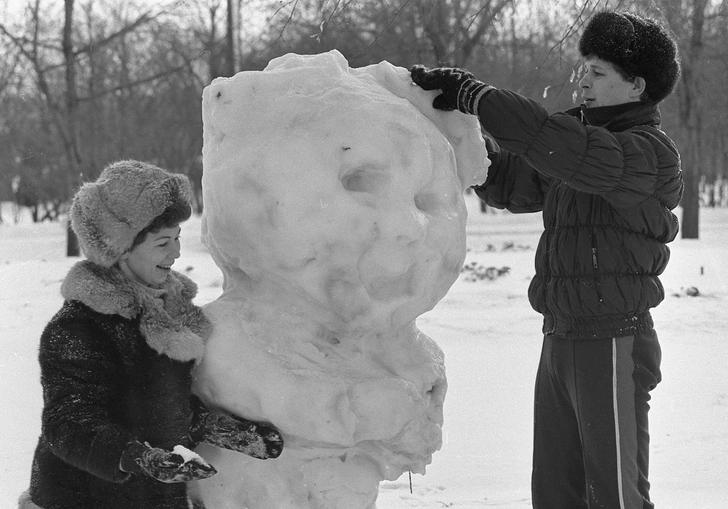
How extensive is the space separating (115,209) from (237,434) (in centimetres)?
63

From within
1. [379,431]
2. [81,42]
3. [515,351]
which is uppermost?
[81,42]

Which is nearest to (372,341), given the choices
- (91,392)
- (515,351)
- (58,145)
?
(91,392)

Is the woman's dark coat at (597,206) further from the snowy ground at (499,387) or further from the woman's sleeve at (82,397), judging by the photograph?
the snowy ground at (499,387)

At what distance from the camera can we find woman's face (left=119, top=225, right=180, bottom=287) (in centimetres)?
206

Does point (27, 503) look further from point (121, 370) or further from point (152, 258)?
point (152, 258)

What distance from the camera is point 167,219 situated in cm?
209

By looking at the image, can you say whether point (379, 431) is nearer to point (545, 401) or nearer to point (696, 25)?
point (545, 401)

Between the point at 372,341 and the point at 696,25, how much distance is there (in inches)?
508

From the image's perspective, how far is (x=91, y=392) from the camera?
1879mm

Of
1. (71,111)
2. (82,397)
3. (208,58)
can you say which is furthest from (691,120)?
(82,397)

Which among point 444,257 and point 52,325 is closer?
point 52,325

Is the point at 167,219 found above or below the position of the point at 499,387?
above

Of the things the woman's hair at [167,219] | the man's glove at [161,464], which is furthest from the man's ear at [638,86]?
the man's glove at [161,464]

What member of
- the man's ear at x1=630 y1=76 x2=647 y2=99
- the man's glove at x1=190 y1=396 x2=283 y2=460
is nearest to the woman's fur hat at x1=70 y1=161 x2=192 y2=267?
the man's glove at x1=190 y1=396 x2=283 y2=460
